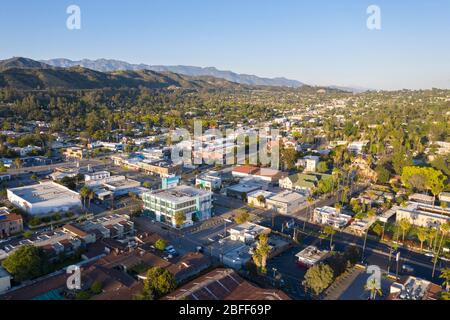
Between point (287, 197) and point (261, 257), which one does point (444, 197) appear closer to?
point (287, 197)

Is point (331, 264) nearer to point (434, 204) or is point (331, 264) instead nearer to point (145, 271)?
point (145, 271)

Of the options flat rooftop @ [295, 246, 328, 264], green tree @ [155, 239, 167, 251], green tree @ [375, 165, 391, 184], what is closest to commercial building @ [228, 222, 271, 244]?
flat rooftop @ [295, 246, 328, 264]

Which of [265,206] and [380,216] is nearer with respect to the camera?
[380,216]

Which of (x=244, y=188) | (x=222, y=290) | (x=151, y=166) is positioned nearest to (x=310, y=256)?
(x=222, y=290)

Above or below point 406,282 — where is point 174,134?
above

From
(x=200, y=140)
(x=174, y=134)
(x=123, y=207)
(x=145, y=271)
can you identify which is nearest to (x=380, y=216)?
(x=145, y=271)

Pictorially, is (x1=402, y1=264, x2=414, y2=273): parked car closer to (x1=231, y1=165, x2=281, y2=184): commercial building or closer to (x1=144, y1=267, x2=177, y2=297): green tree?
(x1=144, y1=267, x2=177, y2=297): green tree
